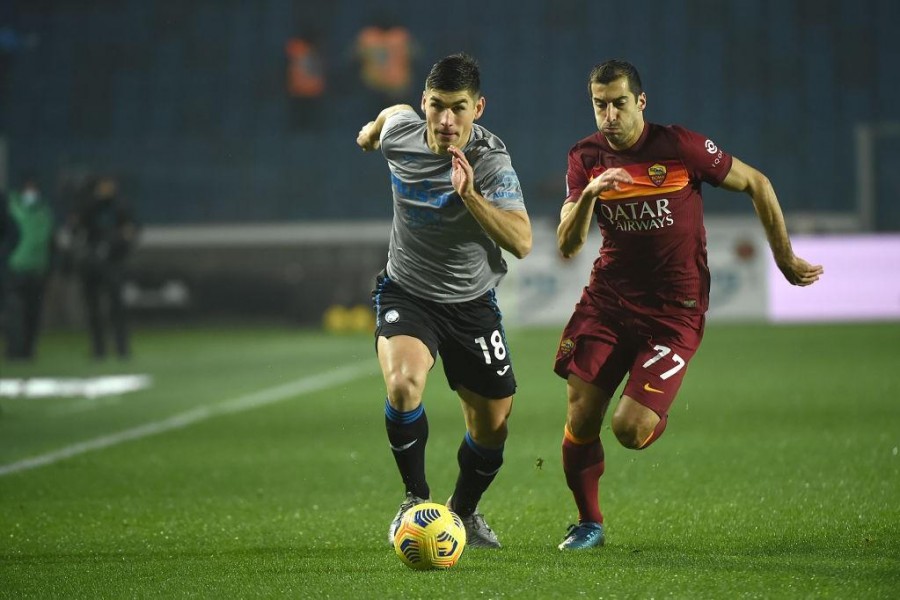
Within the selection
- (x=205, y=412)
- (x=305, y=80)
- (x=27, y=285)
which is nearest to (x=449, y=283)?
(x=205, y=412)

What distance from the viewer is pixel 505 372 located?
5.93m

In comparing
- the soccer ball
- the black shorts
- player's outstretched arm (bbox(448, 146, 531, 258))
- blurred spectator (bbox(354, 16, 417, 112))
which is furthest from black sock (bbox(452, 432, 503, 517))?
blurred spectator (bbox(354, 16, 417, 112))

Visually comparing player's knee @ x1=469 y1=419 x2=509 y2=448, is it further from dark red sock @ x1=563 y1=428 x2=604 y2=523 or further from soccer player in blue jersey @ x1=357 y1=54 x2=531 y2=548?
dark red sock @ x1=563 y1=428 x2=604 y2=523

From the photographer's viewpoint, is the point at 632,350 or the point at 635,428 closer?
the point at 635,428

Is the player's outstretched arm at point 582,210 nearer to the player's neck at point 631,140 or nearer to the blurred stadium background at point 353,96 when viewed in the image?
the player's neck at point 631,140

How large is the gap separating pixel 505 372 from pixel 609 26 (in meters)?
24.1

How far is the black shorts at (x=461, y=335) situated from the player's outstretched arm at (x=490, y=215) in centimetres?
45

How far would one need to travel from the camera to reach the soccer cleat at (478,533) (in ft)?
19.3

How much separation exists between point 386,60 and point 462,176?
77.0 ft

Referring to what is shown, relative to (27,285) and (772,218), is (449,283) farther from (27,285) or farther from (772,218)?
(27,285)

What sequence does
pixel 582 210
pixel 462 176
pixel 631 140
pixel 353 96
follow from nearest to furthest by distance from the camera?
pixel 462 176, pixel 582 210, pixel 631 140, pixel 353 96

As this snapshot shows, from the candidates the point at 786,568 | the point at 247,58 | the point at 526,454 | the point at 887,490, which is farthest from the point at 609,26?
the point at 786,568

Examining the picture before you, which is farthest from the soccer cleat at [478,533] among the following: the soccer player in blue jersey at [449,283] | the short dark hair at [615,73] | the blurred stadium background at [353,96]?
the blurred stadium background at [353,96]

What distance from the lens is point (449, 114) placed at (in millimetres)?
5691
